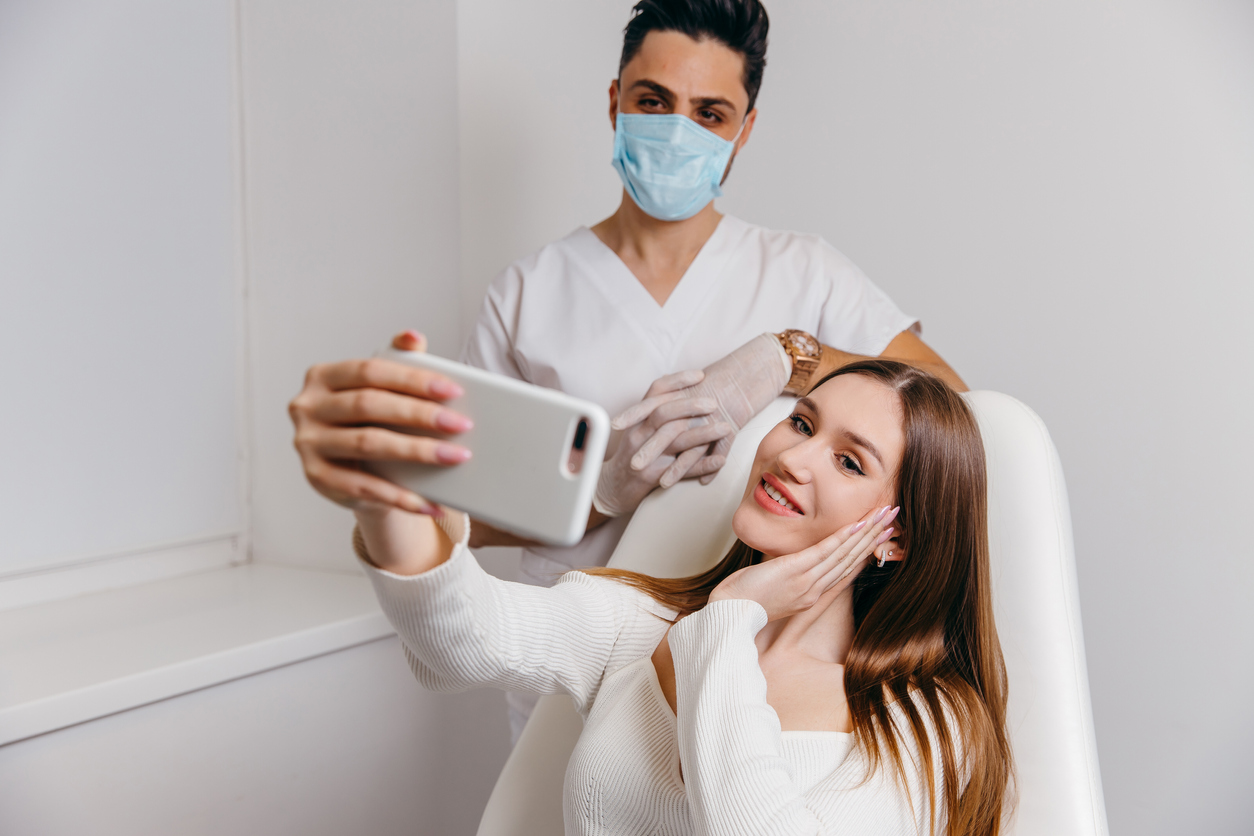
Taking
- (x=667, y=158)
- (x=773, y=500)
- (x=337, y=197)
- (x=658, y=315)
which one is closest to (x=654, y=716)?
(x=773, y=500)

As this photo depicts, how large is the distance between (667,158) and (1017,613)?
764 millimetres

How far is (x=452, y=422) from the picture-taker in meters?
0.50

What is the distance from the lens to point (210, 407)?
1.92 m

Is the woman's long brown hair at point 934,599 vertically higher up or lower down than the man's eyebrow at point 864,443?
lower down

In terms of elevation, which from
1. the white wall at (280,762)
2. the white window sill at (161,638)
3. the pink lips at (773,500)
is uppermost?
the pink lips at (773,500)

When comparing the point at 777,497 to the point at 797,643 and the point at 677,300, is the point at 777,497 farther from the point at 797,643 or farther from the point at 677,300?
the point at 677,300

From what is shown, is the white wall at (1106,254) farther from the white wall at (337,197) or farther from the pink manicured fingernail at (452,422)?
the pink manicured fingernail at (452,422)

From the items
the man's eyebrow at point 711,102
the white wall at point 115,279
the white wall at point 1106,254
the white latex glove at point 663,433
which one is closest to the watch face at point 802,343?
the white latex glove at point 663,433

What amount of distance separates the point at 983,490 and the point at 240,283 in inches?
67.3

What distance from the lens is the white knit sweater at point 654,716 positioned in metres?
0.71

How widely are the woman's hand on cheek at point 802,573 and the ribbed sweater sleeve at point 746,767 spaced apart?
26 mm

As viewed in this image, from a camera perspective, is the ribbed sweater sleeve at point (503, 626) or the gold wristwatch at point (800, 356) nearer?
the ribbed sweater sleeve at point (503, 626)

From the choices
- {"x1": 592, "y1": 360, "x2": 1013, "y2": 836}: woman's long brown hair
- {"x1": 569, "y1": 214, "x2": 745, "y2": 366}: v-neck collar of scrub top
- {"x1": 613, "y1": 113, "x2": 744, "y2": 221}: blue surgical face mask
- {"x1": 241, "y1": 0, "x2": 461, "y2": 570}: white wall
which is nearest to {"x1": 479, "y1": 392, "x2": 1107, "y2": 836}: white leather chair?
{"x1": 592, "y1": 360, "x2": 1013, "y2": 836}: woman's long brown hair

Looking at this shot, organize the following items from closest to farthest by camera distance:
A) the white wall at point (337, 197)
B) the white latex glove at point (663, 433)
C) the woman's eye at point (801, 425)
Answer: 1. the woman's eye at point (801, 425)
2. the white latex glove at point (663, 433)
3. the white wall at point (337, 197)
